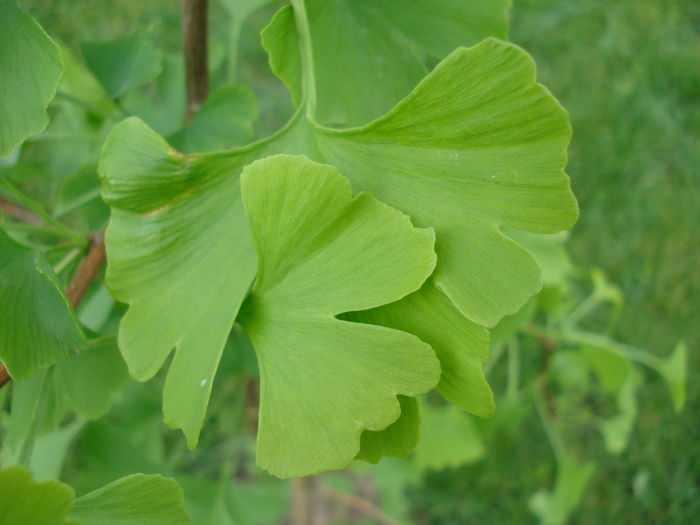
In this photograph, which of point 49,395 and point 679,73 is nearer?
point 49,395

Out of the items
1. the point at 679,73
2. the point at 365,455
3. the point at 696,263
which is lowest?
the point at 696,263

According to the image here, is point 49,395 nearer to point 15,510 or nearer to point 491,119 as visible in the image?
point 15,510

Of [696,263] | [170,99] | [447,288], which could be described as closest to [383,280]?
[447,288]

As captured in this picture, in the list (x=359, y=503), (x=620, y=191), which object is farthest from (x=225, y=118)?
(x=620, y=191)

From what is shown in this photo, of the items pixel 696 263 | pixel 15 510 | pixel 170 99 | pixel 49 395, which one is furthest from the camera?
pixel 696 263

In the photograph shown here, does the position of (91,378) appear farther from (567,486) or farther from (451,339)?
(567,486)

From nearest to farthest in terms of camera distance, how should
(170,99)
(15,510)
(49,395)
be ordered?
(15,510) → (49,395) → (170,99)

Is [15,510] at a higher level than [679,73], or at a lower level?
higher
